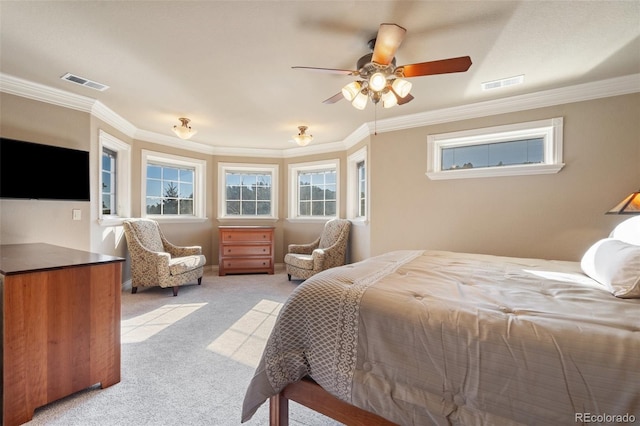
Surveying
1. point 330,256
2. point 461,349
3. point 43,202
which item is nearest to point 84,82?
point 43,202

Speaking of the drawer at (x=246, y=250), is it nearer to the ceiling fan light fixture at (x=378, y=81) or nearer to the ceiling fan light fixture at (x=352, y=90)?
the ceiling fan light fixture at (x=352, y=90)

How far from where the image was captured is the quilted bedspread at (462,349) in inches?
30.8

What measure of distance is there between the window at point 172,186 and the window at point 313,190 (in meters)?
1.81

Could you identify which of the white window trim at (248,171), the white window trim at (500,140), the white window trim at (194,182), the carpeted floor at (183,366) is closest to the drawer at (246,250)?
the white window trim at (248,171)

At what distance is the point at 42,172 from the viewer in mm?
2689

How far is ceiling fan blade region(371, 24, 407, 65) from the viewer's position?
1.56m

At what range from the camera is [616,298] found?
1.18m

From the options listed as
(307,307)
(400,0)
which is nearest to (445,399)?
(307,307)

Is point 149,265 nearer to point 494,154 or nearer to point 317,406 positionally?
point 317,406

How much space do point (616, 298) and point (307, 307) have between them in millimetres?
1408

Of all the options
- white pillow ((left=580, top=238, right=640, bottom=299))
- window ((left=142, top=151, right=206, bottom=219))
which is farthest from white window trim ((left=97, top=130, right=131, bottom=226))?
white pillow ((left=580, top=238, right=640, bottom=299))

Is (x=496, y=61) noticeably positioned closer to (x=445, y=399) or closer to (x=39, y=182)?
(x=445, y=399)

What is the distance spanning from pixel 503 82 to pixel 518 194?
1253 mm

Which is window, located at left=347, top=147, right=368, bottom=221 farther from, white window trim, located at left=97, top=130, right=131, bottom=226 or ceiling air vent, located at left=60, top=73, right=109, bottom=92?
white window trim, located at left=97, top=130, right=131, bottom=226
